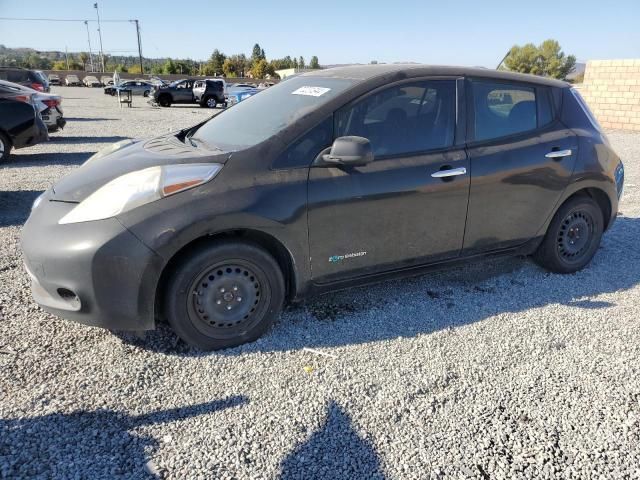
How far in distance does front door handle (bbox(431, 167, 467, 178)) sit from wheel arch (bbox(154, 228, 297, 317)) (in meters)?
1.18

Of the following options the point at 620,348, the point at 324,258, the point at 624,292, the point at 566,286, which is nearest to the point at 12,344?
the point at 324,258

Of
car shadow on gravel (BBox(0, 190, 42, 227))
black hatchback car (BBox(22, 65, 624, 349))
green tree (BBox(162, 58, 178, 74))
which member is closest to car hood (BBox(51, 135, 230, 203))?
black hatchback car (BBox(22, 65, 624, 349))

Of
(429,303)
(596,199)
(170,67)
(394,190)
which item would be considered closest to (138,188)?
(394,190)

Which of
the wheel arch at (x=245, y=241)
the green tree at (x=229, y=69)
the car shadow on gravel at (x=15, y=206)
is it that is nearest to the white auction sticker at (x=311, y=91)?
the wheel arch at (x=245, y=241)

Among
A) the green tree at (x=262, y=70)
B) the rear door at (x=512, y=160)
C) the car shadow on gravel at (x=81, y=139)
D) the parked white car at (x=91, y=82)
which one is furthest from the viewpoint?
the green tree at (x=262, y=70)

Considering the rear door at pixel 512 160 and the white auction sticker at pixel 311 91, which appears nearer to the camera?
the white auction sticker at pixel 311 91

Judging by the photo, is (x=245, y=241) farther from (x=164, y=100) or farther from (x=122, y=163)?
(x=164, y=100)

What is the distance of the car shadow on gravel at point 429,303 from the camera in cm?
324

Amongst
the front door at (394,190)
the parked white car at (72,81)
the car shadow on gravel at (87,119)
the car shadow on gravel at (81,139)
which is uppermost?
the front door at (394,190)

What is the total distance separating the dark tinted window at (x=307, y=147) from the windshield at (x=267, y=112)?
148 millimetres

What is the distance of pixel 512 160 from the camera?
377 centimetres

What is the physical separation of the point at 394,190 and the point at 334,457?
1.73 m

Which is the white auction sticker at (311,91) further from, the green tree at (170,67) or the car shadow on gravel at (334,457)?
the green tree at (170,67)

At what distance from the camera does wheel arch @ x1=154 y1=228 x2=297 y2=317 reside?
289 cm
